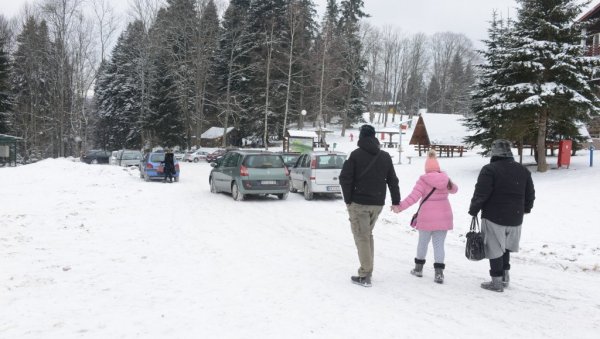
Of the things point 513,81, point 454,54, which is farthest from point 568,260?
point 454,54

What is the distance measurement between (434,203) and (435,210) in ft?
0.31

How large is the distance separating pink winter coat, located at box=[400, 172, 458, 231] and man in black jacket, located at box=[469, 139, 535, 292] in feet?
1.71

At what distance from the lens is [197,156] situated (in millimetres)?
46844

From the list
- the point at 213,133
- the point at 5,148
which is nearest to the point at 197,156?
the point at 5,148

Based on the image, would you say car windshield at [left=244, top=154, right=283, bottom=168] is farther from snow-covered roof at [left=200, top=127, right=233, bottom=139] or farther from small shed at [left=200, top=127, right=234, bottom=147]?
snow-covered roof at [left=200, top=127, right=233, bottom=139]

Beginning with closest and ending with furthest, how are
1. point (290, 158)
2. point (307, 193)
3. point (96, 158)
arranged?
point (307, 193) < point (290, 158) < point (96, 158)

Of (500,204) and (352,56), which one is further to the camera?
(352,56)

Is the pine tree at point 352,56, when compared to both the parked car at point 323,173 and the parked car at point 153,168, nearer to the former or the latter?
the parked car at point 153,168

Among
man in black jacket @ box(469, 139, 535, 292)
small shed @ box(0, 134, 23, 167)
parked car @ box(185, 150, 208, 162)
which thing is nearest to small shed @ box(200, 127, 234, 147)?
parked car @ box(185, 150, 208, 162)

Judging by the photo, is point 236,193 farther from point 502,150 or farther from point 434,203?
point 502,150

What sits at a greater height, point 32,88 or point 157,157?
point 32,88

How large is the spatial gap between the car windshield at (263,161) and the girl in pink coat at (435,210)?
10.0m

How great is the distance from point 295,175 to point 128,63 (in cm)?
4650

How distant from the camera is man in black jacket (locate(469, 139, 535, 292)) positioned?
19.1 feet
